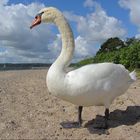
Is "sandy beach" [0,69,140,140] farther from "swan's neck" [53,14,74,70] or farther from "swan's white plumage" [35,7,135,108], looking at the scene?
"swan's neck" [53,14,74,70]

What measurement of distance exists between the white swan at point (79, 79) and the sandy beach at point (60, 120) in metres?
0.65

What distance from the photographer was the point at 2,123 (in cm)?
921

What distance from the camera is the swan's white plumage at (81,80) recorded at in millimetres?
8414

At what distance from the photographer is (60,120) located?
32.2ft

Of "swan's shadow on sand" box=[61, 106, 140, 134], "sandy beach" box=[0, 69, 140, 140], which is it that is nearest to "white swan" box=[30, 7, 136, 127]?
"swan's shadow on sand" box=[61, 106, 140, 134]

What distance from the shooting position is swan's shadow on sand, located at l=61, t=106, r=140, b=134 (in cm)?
896

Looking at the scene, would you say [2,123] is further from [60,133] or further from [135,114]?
[135,114]

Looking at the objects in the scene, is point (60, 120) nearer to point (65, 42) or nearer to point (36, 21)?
point (65, 42)

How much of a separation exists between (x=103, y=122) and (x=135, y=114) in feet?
3.17

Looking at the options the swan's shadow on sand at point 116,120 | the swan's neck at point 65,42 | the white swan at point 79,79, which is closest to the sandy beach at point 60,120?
the swan's shadow on sand at point 116,120

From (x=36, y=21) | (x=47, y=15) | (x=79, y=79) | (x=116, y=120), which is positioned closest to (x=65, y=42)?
(x=47, y=15)

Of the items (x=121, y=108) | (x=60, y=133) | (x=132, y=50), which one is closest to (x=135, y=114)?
(x=121, y=108)

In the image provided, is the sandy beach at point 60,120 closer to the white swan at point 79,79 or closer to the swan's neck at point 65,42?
the white swan at point 79,79

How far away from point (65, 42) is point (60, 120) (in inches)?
72.3
